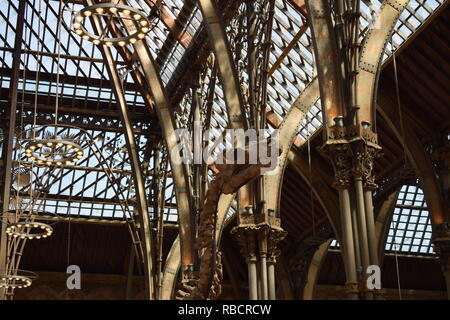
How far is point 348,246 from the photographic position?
37.5ft

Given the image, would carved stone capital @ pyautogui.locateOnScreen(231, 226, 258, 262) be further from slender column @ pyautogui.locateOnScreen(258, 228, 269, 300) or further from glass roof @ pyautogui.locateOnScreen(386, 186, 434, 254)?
glass roof @ pyautogui.locateOnScreen(386, 186, 434, 254)

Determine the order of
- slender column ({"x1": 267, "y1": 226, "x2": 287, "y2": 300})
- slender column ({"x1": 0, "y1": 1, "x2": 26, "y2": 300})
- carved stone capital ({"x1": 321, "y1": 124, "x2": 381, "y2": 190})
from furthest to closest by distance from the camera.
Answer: slender column ({"x1": 0, "y1": 1, "x2": 26, "y2": 300})
slender column ({"x1": 267, "y1": 226, "x2": 287, "y2": 300})
carved stone capital ({"x1": 321, "y1": 124, "x2": 381, "y2": 190})

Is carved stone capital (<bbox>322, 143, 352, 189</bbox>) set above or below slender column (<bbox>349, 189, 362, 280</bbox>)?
above

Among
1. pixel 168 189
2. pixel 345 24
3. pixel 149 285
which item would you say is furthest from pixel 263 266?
pixel 168 189

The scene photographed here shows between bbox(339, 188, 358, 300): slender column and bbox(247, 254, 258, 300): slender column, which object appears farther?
bbox(247, 254, 258, 300): slender column

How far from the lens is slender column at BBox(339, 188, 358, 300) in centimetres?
1110

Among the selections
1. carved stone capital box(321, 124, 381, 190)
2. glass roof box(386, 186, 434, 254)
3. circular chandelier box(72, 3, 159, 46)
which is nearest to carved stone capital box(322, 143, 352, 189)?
carved stone capital box(321, 124, 381, 190)

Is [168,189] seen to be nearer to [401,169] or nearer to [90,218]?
[90,218]

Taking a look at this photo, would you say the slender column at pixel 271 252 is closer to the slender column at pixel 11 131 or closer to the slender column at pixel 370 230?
the slender column at pixel 370 230

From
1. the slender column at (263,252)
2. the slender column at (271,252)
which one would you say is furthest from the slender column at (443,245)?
the slender column at (263,252)

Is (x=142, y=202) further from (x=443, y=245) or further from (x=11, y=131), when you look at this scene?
(x=443, y=245)

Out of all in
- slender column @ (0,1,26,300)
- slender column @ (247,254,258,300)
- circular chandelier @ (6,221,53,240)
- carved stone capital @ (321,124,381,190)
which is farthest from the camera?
slender column @ (0,1,26,300)
